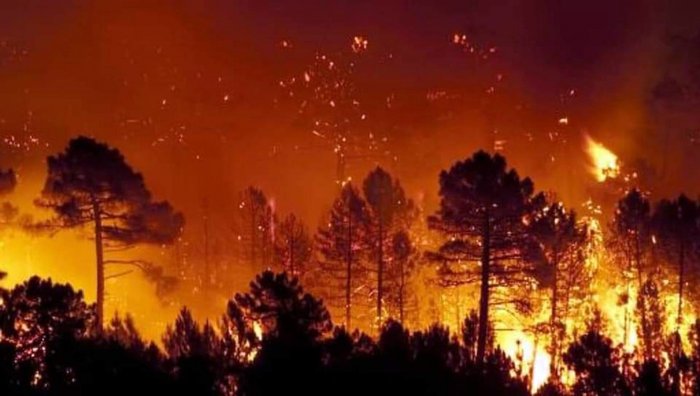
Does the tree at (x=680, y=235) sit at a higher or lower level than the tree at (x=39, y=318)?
higher

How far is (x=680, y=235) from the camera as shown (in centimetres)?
2973

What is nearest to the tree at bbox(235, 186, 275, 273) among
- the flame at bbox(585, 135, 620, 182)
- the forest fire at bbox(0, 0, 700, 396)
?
the forest fire at bbox(0, 0, 700, 396)

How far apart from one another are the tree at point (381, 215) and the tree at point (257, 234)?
15.5 m

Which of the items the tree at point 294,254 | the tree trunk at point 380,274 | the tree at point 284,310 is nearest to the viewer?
the tree at point 284,310

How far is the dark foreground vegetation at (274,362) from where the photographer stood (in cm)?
1337

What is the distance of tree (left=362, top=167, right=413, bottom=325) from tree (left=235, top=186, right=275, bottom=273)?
15.5 meters

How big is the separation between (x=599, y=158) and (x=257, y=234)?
36.8 m

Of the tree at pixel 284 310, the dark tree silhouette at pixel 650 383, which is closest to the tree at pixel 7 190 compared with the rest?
the tree at pixel 284 310

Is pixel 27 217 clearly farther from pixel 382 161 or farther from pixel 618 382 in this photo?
pixel 382 161

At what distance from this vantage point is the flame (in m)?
66.8

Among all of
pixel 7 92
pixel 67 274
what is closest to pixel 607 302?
pixel 67 274

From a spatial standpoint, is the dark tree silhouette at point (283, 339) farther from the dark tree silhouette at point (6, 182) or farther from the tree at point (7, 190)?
the tree at point (7, 190)

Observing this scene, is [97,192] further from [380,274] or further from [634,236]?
[634,236]

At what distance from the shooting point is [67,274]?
47844 mm
